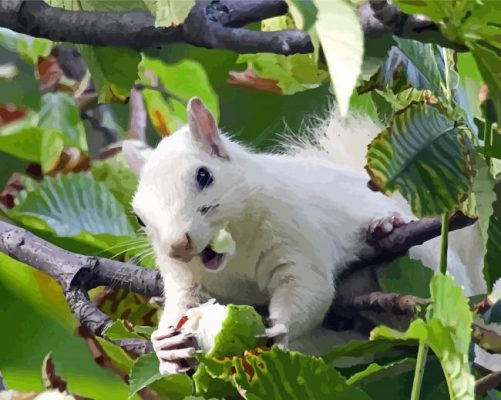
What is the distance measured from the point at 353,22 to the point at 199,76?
1.32 ft

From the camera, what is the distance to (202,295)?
18.1 inches

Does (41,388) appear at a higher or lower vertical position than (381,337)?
lower

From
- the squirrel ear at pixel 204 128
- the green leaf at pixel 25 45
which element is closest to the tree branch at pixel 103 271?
the squirrel ear at pixel 204 128

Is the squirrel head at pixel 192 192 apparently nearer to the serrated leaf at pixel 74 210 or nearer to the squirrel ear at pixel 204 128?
the squirrel ear at pixel 204 128

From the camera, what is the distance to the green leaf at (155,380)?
364 mm

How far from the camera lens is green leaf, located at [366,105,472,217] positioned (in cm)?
29

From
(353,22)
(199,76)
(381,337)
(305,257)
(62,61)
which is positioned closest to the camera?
(353,22)

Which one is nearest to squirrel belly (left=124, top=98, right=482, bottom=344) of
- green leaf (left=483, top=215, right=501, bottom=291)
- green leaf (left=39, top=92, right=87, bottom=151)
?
green leaf (left=483, top=215, right=501, bottom=291)

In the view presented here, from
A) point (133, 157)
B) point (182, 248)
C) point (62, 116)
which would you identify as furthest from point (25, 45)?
point (182, 248)

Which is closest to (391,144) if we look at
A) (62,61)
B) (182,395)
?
(182,395)

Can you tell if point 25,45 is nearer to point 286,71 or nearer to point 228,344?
A: point 286,71

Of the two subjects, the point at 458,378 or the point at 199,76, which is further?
the point at 199,76

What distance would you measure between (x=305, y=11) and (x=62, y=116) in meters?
0.53

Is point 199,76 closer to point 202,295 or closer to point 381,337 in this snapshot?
point 202,295
